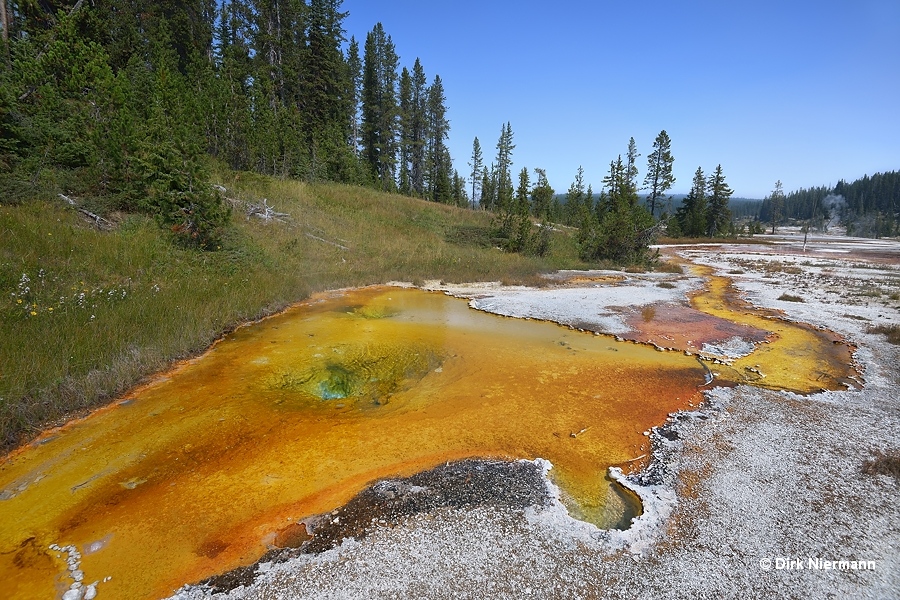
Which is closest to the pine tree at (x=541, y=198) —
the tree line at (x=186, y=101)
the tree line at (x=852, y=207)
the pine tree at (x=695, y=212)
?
the tree line at (x=186, y=101)

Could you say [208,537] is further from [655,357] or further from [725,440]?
[655,357]

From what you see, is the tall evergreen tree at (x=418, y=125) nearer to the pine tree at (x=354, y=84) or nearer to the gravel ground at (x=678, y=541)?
the pine tree at (x=354, y=84)

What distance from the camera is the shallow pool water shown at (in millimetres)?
3283

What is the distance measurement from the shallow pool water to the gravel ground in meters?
0.38

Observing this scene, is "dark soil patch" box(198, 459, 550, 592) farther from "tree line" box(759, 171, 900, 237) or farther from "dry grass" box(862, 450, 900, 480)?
"tree line" box(759, 171, 900, 237)

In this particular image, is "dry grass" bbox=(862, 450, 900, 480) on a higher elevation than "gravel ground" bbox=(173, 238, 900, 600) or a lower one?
higher

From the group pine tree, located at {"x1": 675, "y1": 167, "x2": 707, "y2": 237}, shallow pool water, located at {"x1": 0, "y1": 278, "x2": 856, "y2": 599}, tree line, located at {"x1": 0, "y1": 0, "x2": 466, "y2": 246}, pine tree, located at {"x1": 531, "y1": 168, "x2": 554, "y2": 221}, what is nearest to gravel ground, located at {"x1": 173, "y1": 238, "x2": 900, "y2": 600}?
shallow pool water, located at {"x1": 0, "y1": 278, "x2": 856, "y2": 599}

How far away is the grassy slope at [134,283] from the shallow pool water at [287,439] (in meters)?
0.46

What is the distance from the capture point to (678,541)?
335 cm

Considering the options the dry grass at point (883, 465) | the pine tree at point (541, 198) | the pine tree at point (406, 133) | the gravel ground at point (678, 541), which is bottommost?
the gravel ground at point (678, 541)

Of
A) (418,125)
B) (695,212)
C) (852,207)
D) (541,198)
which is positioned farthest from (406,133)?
(852,207)

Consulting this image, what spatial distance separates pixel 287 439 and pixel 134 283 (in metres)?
6.90

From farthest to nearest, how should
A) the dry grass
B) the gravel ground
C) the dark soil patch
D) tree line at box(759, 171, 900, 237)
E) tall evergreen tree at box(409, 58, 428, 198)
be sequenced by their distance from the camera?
tree line at box(759, 171, 900, 237), tall evergreen tree at box(409, 58, 428, 198), the dry grass, the dark soil patch, the gravel ground

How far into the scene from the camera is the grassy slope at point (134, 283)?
5.36 metres
